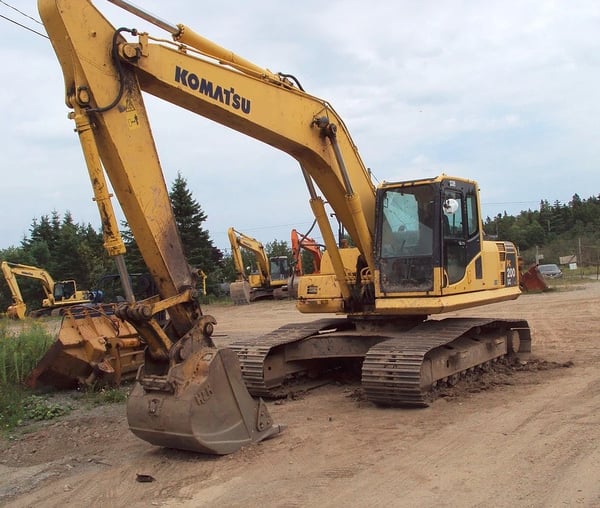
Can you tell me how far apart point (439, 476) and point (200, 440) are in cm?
193

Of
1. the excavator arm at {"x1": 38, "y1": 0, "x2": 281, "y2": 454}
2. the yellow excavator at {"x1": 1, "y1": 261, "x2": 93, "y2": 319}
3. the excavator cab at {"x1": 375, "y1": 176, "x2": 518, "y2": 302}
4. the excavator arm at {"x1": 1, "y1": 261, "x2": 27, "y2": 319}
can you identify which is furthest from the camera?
the yellow excavator at {"x1": 1, "y1": 261, "x2": 93, "y2": 319}

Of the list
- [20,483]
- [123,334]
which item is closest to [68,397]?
[123,334]

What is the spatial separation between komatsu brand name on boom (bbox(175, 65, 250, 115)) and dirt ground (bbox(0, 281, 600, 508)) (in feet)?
10.9

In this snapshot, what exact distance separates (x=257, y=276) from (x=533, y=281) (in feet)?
45.7

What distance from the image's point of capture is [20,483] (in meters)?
5.65

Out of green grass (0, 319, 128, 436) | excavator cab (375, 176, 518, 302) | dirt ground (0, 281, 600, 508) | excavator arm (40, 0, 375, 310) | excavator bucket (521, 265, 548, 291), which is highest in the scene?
excavator arm (40, 0, 375, 310)

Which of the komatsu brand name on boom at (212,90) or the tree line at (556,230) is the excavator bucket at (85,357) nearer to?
the komatsu brand name on boom at (212,90)

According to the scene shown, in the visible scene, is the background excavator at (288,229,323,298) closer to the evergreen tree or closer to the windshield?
the windshield

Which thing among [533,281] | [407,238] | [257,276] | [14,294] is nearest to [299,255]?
[407,238]

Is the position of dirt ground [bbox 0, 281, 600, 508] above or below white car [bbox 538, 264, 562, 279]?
below

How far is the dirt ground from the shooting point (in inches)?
187

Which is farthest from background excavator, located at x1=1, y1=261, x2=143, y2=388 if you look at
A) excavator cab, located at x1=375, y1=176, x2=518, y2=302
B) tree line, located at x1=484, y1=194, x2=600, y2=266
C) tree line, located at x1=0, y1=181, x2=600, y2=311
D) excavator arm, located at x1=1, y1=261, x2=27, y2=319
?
tree line, located at x1=484, y1=194, x2=600, y2=266

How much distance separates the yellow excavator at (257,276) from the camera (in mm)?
31453

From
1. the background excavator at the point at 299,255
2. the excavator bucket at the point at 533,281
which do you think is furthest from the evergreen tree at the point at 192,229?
the excavator bucket at the point at 533,281
